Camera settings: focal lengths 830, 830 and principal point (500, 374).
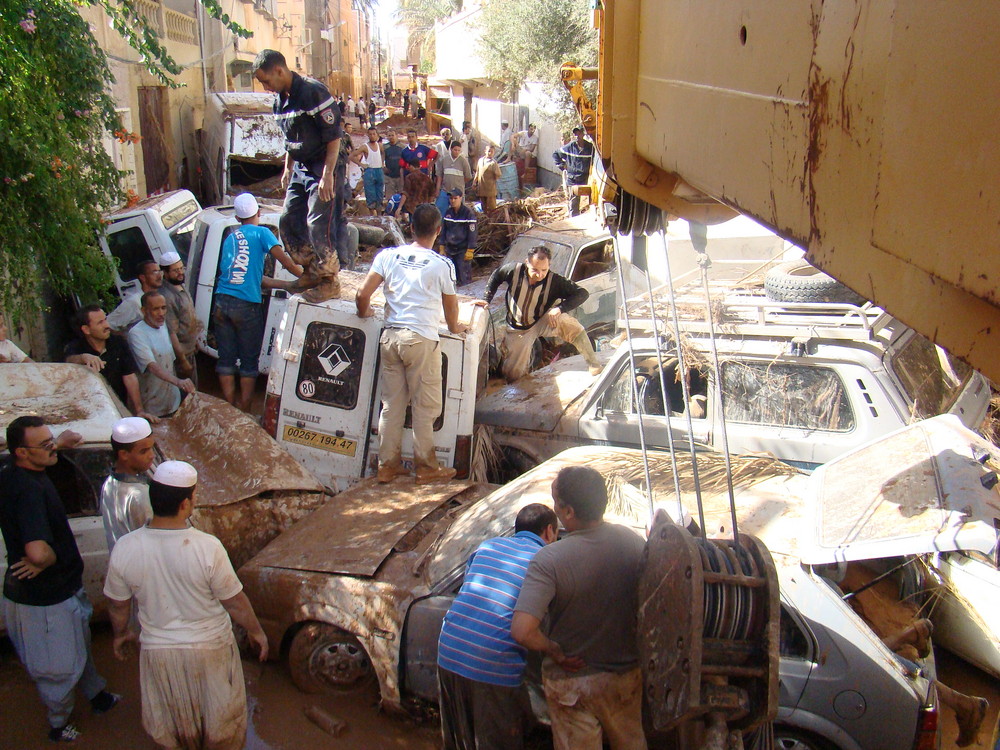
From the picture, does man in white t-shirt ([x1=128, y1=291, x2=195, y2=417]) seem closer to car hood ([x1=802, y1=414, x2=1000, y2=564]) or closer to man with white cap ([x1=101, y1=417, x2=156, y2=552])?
man with white cap ([x1=101, y1=417, x2=156, y2=552])

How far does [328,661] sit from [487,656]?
→ 59.8 inches

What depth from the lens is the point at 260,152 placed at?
13.4m

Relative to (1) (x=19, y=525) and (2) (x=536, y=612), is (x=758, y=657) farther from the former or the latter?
(1) (x=19, y=525)

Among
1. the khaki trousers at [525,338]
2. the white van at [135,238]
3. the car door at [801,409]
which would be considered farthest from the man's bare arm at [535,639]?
the white van at [135,238]

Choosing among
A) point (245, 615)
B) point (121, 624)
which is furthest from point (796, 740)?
point (121, 624)

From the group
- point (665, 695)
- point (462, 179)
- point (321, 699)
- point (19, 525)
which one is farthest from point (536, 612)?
point (462, 179)

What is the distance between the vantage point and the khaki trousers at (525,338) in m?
7.54

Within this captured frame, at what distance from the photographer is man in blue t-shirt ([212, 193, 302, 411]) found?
747 centimetres

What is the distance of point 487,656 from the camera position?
138 inches

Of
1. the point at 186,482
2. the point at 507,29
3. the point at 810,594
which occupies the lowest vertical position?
the point at 810,594

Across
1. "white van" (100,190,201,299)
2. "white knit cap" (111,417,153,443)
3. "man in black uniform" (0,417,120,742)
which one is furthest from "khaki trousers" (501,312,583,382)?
"man in black uniform" (0,417,120,742)

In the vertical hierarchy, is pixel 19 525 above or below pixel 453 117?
below

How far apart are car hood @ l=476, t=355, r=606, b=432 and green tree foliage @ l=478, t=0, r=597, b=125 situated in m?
13.8

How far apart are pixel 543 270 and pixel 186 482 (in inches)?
180
